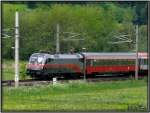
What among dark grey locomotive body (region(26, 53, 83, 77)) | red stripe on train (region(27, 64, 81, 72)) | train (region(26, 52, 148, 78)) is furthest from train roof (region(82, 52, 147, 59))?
dark grey locomotive body (region(26, 53, 83, 77))

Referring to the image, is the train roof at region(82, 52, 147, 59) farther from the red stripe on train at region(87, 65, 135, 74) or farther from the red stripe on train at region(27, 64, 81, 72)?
the red stripe on train at region(27, 64, 81, 72)

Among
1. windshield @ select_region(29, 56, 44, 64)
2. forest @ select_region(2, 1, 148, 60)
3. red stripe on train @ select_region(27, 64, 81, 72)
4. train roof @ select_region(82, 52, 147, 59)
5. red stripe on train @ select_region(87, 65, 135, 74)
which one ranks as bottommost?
red stripe on train @ select_region(87, 65, 135, 74)

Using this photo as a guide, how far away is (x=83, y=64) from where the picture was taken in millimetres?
29922

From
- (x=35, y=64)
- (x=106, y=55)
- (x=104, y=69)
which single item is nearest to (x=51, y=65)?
(x=35, y=64)

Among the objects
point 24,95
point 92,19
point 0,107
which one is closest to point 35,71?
point 92,19

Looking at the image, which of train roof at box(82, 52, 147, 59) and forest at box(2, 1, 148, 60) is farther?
train roof at box(82, 52, 147, 59)

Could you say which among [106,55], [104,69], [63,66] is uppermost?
[106,55]

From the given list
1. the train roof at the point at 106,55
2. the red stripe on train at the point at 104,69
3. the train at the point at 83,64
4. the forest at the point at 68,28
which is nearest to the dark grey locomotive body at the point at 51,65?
the train at the point at 83,64

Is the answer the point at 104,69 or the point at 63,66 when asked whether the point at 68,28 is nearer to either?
the point at 63,66

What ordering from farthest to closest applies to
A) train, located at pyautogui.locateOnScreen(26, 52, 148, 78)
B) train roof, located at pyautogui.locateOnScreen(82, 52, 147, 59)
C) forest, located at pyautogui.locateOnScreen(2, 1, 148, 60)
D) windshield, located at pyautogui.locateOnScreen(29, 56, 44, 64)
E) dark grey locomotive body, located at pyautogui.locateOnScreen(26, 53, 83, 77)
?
train roof, located at pyautogui.locateOnScreen(82, 52, 147, 59)
windshield, located at pyautogui.locateOnScreen(29, 56, 44, 64)
train, located at pyautogui.locateOnScreen(26, 52, 148, 78)
dark grey locomotive body, located at pyautogui.locateOnScreen(26, 53, 83, 77)
forest, located at pyautogui.locateOnScreen(2, 1, 148, 60)

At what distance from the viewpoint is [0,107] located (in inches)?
469

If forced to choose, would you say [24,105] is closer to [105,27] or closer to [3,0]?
[3,0]

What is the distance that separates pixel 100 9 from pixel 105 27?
6.88 ft

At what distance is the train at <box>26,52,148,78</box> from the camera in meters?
28.4
